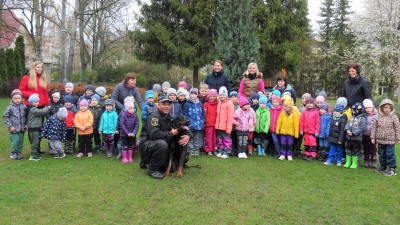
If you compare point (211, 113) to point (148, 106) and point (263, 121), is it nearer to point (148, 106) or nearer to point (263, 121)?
point (263, 121)

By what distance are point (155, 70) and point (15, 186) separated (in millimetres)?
25092

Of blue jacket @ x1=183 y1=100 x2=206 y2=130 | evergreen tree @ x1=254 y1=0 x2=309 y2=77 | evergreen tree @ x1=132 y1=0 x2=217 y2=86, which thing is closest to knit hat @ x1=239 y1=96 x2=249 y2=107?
blue jacket @ x1=183 y1=100 x2=206 y2=130

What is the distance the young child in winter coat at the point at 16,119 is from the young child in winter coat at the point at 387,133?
6677mm

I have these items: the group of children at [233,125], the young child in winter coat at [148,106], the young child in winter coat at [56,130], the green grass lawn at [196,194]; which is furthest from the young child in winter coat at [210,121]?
the young child in winter coat at [56,130]

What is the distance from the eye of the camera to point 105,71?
2759cm

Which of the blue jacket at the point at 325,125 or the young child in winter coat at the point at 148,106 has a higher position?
the young child in winter coat at the point at 148,106

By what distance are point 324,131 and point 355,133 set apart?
26.0 inches

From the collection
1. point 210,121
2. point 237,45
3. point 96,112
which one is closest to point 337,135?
point 210,121

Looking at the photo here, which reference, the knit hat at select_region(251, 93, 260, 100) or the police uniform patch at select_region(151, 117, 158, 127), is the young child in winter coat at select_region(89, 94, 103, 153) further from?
the knit hat at select_region(251, 93, 260, 100)

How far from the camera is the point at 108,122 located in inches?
268

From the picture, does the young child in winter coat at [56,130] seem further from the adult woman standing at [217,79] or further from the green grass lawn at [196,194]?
the adult woman standing at [217,79]

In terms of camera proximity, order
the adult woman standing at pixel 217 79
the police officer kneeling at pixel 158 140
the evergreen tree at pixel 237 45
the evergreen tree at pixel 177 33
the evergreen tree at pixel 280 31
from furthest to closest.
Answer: the evergreen tree at pixel 280 31 → the evergreen tree at pixel 177 33 → the evergreen tree at pixel 237 45 → the adult woman standing at pixel 217 79 → the police officer kneeling at pixel 158 140

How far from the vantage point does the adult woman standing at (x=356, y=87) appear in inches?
271

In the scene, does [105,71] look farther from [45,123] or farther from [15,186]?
[15,186]
